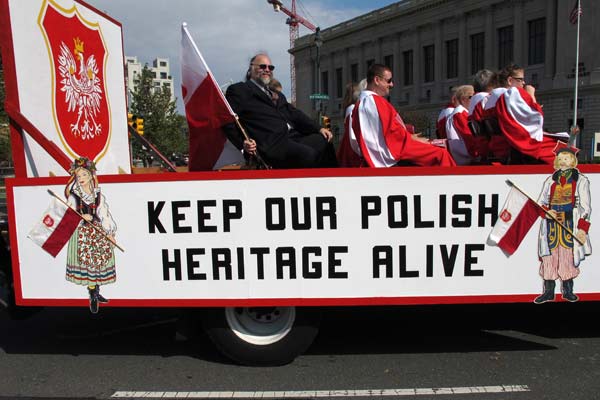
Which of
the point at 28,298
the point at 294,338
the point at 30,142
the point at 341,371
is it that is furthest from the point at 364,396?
the point at 30,142

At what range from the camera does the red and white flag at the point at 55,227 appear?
3.41 metres

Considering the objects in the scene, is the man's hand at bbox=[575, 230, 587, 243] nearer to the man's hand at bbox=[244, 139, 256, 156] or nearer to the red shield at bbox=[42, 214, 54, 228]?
the man's hand at bbox=[244, 139, 256, 156]

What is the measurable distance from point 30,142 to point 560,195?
379 cm

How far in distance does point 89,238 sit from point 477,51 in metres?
55.2

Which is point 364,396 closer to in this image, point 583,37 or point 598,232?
point 598,232

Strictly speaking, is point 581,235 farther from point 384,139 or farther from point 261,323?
point 261,323

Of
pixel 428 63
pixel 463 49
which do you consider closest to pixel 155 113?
pixel 463 49

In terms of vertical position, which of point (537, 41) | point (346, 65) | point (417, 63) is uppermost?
point (346, 65)

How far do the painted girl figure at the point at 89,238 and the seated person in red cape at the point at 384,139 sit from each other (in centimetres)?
197

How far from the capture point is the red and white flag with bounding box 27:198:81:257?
3406 mm

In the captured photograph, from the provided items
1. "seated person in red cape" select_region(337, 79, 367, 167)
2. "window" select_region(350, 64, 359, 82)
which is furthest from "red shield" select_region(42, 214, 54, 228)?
"window" select_region(350, 64, 359, 82)

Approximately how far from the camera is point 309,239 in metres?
3.39

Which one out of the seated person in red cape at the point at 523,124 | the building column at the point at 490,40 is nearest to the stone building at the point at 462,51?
the building column at the point at 490,40

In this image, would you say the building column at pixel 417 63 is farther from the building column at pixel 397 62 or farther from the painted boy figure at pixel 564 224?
the painted boy figure at pixel 564 224
